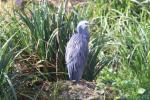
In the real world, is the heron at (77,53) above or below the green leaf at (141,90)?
above

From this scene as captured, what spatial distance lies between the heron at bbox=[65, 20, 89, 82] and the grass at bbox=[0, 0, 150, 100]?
164 mm

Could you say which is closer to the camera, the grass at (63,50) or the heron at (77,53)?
the heron at (77,53)

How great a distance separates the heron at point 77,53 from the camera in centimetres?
526

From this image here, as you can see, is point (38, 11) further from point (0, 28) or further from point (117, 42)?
point (117, 42)

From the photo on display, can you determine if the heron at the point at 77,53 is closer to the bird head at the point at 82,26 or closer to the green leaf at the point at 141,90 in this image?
the bird head at the point at 82,26

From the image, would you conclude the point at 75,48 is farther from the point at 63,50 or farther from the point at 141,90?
the point at 141,90

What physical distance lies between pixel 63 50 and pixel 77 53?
316 millimetres

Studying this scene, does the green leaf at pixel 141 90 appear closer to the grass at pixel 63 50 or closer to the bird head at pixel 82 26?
the grass at pixel 63 50

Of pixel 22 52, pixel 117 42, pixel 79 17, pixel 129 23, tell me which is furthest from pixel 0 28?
pixel 129 23

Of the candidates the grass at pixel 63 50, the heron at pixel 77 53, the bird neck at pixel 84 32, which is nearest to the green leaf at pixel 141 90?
the grass at pixel 63 50

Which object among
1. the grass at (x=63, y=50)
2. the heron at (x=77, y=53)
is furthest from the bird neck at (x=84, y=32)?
the grass at (x=63, y=50)

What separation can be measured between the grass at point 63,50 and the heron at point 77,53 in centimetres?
16

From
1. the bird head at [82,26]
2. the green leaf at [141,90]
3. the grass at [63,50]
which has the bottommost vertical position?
the green leaf at [141,90]

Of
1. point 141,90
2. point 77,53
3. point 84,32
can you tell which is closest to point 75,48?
point 77,53
